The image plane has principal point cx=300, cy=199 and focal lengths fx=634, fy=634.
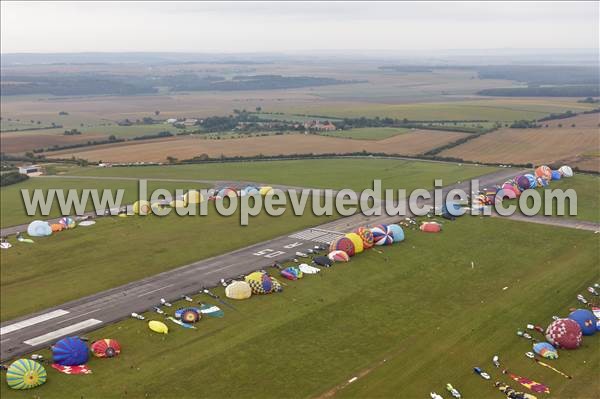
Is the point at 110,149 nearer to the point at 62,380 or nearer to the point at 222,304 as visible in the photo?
the point at 222,304

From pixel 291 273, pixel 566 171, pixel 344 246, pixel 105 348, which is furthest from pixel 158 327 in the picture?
pixel 566 171

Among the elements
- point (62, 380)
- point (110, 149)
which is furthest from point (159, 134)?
point (62, 380)

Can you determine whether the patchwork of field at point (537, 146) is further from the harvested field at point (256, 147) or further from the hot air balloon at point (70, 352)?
the hot air balloon at point (70, 352)

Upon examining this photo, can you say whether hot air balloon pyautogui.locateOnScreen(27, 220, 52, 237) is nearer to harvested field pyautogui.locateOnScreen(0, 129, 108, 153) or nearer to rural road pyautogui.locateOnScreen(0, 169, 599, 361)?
rural road pyautogui.locateOnScreen(0, 169, 599, 361)

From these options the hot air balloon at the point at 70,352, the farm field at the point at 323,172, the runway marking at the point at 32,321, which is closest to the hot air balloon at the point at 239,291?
the runway marking at the point at 32,321

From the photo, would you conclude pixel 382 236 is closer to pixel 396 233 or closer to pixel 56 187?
pixel 396 233
